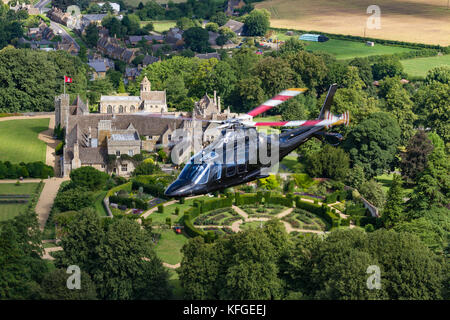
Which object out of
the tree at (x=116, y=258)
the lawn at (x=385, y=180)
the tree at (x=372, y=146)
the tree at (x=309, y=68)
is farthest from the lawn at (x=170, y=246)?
the tree at (x=309, y=68)

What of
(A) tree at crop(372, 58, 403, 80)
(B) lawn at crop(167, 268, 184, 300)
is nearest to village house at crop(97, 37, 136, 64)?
(A) tree at crop(372, 58, 403, 80)

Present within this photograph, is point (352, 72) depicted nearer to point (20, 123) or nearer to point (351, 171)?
point (351, 171)

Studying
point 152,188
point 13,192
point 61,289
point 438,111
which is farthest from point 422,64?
point 61,289

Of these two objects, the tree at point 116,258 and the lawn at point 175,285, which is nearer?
the tree at point 116,258

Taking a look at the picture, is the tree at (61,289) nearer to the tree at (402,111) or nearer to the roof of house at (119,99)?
the tree at (402,111)

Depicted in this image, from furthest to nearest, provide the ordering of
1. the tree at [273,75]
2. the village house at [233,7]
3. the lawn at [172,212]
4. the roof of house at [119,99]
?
the village house at [233,7]
the tree at [273,75]
the roof of house at [119,99]
the lawn at [172,212]

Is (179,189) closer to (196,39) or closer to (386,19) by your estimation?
(386,19)
